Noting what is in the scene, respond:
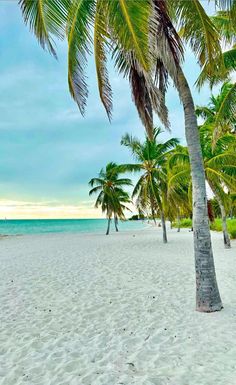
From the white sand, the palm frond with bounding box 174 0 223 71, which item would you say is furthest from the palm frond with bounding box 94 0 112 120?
the white sand

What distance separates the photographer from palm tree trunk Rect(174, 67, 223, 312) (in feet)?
17.2

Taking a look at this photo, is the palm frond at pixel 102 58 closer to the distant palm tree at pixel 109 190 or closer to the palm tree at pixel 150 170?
the palm tree at pixel 150 170

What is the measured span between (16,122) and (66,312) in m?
20.1

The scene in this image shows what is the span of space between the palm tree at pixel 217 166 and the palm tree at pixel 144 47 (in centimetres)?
763

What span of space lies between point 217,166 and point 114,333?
10468 mm

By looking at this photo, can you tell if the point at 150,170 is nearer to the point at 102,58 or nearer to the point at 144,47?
the point at 102,58

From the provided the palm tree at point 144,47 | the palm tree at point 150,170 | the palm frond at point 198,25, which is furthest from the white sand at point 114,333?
the palm tree at point 150,170

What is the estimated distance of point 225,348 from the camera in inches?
151

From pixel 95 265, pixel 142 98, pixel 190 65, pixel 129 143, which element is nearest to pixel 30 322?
pixel 142 98

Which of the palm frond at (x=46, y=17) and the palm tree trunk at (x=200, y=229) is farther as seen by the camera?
the palm tree trunk at (x=200, y=229)

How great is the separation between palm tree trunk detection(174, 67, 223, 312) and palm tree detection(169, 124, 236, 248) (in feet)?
25.0

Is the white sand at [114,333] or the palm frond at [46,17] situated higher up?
the palm frond at [46,17]

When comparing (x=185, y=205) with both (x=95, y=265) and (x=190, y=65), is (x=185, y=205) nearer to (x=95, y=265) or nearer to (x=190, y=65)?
(x=95, y=265)

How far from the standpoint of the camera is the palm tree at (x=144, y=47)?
Result: 4.23 meters
